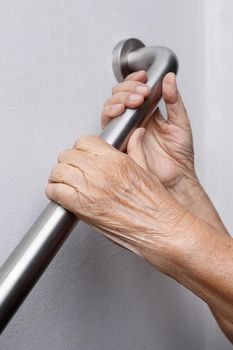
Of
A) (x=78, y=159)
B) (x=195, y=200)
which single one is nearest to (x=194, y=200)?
(x=195, y=200)

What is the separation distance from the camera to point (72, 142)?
50 centimetres

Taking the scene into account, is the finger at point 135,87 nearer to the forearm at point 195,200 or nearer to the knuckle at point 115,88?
the knuckle at point 115,88

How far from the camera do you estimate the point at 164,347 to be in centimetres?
67

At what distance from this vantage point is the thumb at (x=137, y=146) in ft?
1.56

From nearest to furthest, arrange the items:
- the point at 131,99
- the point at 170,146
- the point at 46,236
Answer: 1. the point at 46,236
2. the point at 131,99
3. the point at 170,146

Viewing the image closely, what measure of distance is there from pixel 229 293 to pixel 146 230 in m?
0.09

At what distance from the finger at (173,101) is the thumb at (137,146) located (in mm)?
75

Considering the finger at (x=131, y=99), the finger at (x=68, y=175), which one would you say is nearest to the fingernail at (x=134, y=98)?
the finger at (x=131, y=99)

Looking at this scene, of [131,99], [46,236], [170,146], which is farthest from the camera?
[170,146]

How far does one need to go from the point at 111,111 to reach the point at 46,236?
17 centimetres

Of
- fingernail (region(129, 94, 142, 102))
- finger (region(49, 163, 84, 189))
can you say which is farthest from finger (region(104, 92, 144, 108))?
finger (region(49, 163, 84, 189))

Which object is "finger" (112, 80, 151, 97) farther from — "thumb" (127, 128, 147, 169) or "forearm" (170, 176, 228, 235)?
"forearm" (170, 176, 228, 235)

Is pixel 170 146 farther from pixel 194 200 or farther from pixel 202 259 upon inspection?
pixel 202 259

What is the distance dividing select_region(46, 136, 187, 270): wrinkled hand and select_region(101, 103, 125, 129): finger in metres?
0.06
